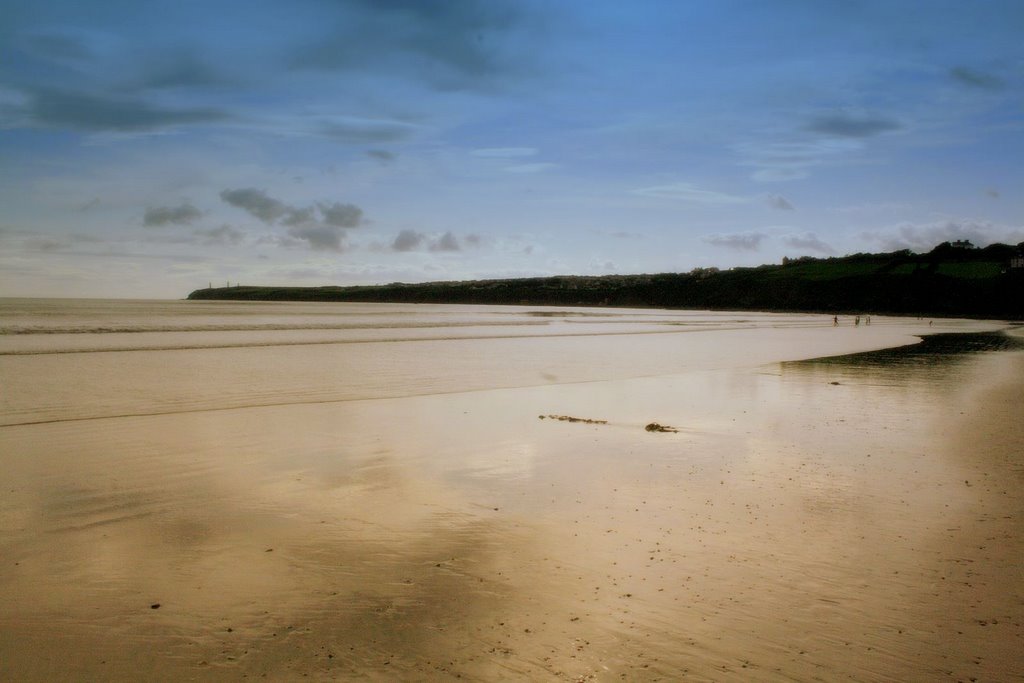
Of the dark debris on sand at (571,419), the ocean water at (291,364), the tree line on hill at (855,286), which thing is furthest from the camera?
the tree line on hill at (855,286)

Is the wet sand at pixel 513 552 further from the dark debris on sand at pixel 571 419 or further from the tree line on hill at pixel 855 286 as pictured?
the tree line on hill at pixel 855 286

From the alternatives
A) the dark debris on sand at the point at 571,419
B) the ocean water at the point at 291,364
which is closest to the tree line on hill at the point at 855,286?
the ocean water at the point at 291,364

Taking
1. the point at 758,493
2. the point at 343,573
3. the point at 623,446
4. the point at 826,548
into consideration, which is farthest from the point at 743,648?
the point at 623,446

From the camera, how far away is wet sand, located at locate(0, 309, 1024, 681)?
15.3ft

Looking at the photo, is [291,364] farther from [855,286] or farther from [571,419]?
[855,286]

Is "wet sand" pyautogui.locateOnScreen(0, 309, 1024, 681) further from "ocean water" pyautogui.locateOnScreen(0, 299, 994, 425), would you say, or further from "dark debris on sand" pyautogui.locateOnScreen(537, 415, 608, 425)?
"ocean water" pyautogui.locateOnScreen(0, 299, 994, 425)

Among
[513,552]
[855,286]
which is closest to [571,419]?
[513,552]

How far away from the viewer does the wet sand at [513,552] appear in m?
4.65

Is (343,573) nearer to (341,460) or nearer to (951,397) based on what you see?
(341,460)

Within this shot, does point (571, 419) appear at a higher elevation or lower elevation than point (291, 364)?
lower

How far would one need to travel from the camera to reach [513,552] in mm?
6477

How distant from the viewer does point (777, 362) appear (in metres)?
25.7

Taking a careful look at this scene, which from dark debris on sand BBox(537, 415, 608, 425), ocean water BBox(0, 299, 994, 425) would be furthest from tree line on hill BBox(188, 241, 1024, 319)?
dark debris on sand BBox(537, 415, 608, 425)

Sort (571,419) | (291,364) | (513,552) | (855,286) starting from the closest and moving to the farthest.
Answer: (513,552), (571,419), (291,364), (855,286)
